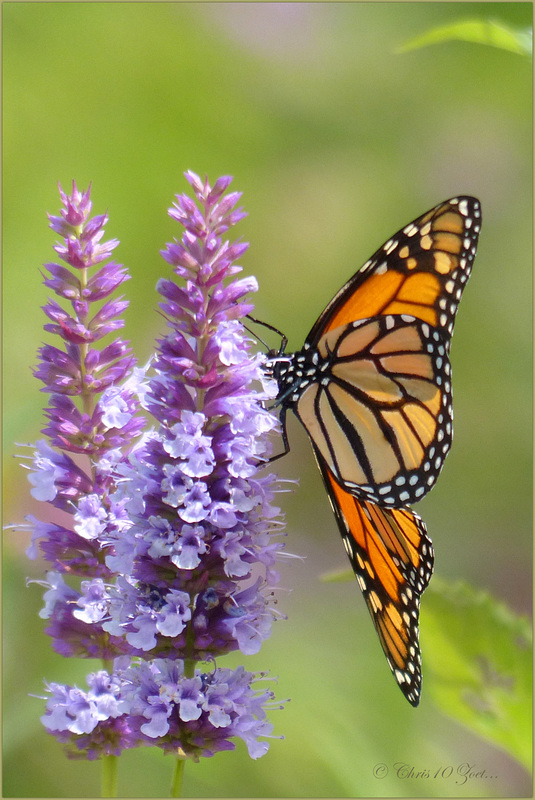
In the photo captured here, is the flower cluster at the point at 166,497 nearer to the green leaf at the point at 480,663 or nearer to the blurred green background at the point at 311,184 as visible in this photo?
the green leaf at the point at 480,663

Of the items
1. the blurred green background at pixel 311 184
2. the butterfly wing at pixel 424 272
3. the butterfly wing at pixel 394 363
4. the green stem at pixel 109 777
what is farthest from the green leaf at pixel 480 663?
the blurred green background at pixel 311 184

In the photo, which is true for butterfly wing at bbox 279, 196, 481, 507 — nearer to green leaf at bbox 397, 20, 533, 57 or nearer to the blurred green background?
green leaf at bbox 397, 20, 533, 57

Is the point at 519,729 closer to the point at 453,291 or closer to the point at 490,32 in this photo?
the point at 453,291

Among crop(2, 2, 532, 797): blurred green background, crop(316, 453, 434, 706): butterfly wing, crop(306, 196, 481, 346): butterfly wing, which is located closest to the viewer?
crop(316, 453, 434, 706): butterfly wing

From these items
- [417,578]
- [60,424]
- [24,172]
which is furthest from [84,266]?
[24,172]

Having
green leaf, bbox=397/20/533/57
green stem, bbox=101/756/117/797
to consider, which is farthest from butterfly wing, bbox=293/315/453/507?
green stem, bbox=101/756/117/797
